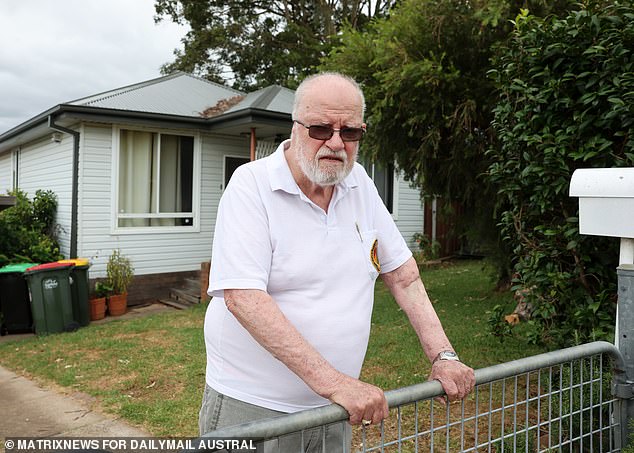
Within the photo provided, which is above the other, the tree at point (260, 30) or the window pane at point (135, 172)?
the tree at point (260, 30)

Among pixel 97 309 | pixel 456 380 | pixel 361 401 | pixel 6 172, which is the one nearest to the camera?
pixel 361 401

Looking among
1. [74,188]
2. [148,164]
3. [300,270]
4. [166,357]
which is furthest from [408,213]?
[300,270]

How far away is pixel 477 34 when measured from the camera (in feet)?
22.7

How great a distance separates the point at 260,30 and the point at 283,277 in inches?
792

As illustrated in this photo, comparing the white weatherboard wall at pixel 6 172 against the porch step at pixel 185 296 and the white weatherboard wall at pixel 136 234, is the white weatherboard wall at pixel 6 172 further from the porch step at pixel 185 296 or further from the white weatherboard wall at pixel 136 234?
the porch step at pixel 185 296

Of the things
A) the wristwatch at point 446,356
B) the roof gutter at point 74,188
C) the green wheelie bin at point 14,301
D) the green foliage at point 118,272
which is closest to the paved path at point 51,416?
the green wheelie bin at point 14,301

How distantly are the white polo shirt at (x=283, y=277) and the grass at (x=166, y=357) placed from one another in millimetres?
2515

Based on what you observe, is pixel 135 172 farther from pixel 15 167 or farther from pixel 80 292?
pixel 15 167

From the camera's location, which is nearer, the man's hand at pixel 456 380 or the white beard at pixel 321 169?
the man's hand at pixel 456 380

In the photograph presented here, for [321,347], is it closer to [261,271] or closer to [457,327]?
[261,271]

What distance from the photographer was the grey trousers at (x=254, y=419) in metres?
1.80

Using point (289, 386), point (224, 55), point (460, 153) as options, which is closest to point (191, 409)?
point (289, 386)

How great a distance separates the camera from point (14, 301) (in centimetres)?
775

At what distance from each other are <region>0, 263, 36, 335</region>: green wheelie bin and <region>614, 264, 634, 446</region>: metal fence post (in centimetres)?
784
